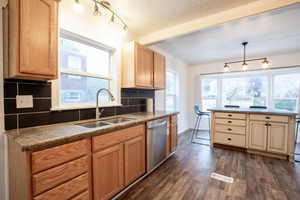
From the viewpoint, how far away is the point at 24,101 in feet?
4.66

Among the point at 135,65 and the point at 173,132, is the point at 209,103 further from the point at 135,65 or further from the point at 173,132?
the point at 135,65

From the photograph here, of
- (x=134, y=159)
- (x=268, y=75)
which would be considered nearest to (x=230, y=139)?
(x=134, y=159)

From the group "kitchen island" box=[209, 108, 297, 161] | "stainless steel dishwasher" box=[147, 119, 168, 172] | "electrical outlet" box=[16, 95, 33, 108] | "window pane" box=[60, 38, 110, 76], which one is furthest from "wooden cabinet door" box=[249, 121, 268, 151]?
"electrical outlet" box=[16, 95, 33, 108]

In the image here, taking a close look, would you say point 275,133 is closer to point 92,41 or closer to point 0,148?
point 92,41

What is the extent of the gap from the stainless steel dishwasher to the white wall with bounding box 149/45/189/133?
119cm

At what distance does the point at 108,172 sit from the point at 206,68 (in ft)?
15.1

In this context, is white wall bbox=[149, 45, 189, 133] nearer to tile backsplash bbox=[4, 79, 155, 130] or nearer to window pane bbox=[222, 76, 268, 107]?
window pane bbox=[222, 76, 268, 107]

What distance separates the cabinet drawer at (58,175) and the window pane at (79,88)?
91cm

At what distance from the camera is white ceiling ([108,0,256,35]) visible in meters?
1.87

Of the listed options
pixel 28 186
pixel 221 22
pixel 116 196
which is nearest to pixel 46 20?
pixel 28 186

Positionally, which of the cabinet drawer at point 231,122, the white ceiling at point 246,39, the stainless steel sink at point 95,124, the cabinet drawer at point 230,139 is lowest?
the cabinet drawer at point 230,139

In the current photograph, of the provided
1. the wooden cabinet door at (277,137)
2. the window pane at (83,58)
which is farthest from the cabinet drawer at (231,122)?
the window pane at (83,58)

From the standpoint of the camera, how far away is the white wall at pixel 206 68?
3.82 meters

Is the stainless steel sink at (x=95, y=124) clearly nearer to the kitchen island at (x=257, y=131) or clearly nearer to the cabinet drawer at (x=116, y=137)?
the cabinet drawer at (x=116, y=137)
